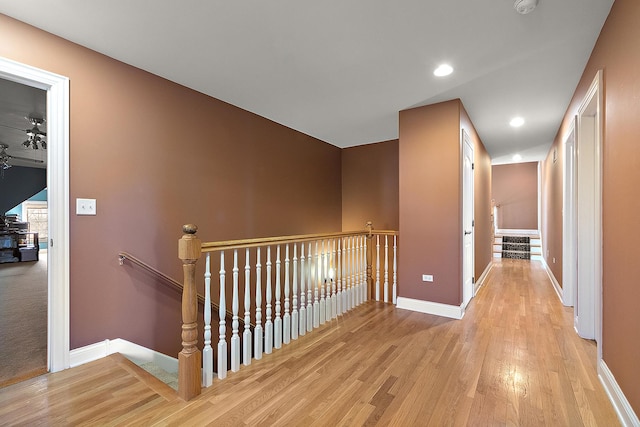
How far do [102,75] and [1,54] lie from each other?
1.83 ft

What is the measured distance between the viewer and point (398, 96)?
3107 mm

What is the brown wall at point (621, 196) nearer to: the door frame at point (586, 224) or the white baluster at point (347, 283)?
the door frame at point (586, 224)

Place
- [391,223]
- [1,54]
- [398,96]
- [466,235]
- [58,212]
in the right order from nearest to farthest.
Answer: [1,54] → [58,212] → [398,96] → [466,235] → [391,223]

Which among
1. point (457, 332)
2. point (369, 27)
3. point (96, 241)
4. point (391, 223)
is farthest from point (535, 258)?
point (96, 241)

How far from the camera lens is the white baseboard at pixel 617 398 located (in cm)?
142

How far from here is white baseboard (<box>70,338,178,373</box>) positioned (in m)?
2.11

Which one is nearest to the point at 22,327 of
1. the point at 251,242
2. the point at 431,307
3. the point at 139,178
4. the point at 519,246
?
the point at 139,178

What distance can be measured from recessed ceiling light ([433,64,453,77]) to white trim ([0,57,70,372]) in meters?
2.99

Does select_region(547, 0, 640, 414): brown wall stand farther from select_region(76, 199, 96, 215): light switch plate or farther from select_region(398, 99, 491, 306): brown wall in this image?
select_region(76, 199, 96, 215): light switch plate

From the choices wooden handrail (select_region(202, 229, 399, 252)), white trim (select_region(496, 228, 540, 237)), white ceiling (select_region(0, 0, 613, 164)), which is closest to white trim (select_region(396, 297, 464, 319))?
wooden handrail (select_region(202, 229, 399, 252))

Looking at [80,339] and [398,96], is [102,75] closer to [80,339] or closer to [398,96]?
[80,339]

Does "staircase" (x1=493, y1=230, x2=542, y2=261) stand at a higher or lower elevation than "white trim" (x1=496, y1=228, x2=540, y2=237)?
lower

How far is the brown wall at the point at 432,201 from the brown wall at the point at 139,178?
1895mm

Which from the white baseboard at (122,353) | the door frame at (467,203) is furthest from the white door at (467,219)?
the white baseboard at (122,353)
